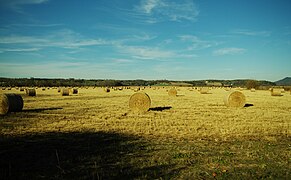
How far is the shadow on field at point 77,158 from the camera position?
731 centimetres

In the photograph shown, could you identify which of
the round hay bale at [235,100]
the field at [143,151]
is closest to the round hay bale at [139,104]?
the field at [143,151]

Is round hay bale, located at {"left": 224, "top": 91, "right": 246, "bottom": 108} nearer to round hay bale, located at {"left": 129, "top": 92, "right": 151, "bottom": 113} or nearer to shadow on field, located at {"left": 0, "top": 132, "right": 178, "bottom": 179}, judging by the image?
round hay bale, located at {"left": 129, "top": 92, "right": 151, "bottom": 113}

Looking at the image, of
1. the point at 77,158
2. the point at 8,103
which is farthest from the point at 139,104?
the point at 77,158

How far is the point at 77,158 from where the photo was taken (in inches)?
344

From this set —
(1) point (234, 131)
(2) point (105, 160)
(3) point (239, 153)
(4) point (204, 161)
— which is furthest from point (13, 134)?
(1) point (234, 131)

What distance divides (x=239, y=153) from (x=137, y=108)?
45.3 ft

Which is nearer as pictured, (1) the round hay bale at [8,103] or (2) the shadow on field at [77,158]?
(2) the shadow on field at [77,158]

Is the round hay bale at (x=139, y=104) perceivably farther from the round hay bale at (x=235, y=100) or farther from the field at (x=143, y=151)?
the round hay bale at (x=235, y=100)

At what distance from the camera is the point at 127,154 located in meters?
9.30

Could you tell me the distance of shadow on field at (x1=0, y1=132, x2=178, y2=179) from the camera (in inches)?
288

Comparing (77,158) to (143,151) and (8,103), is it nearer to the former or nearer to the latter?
(143,151)

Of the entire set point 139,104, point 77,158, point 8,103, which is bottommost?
point 77,158

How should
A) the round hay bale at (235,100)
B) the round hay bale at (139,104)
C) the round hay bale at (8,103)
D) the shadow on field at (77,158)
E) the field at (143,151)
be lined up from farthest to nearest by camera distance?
the round hay bale at (235,100) → the round hay bale at (139,104) → the round hay bale at (8,103) → the field at (143,151) → the shadow on field at (77,158)

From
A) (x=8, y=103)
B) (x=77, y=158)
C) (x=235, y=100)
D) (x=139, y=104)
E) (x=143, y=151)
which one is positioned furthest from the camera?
(x=235, y=100)
